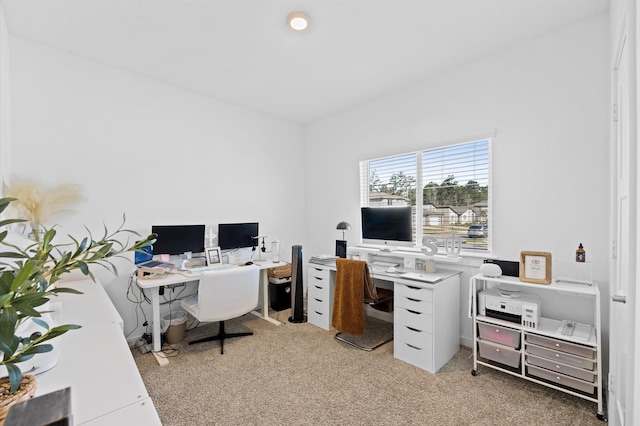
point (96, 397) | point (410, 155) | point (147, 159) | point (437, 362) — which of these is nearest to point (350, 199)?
point (410, 155)

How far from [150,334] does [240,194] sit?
187 cm

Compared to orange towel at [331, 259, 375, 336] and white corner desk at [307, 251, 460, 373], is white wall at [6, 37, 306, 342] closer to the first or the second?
orange towel at [331, 259, 375, 336]

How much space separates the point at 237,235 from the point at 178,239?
0.71 meters

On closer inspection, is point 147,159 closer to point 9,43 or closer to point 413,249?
point 9,43

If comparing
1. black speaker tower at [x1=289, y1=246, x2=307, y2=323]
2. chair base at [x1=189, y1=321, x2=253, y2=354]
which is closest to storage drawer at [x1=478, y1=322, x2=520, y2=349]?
black speaker tower at [x1=289, y1=246, x2=307, y2=323]

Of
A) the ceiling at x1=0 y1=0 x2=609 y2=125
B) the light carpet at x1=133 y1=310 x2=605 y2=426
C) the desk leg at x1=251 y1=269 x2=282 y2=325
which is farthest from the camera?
the desk leg at x1=251 y1=269 x2=282 y2=325

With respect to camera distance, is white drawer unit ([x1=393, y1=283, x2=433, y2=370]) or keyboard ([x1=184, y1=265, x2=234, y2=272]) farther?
keyboard ([x1=184, y1=265, x2=234, y2=272])

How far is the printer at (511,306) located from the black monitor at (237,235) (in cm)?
264

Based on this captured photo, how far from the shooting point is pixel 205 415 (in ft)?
6.55

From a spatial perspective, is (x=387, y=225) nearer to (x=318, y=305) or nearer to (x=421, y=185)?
(x=421, y=185)

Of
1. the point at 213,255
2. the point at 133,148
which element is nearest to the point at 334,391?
the point at 213,255

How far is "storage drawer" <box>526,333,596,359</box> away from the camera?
1997mm

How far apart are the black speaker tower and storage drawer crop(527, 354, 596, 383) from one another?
2.25m

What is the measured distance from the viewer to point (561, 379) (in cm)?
209
